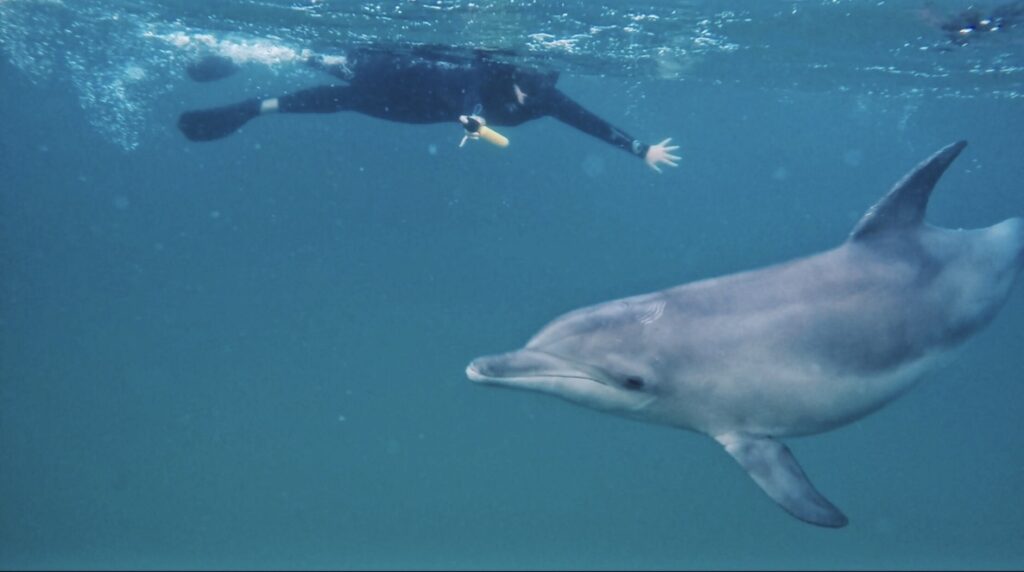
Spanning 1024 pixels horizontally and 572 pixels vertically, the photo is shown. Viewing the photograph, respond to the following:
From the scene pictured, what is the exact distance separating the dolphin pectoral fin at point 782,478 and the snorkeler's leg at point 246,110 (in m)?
9.23

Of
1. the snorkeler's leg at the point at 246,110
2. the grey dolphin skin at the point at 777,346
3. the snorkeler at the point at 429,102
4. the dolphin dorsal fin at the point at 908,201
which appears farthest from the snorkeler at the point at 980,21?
the snorkeler's leg at the point at 246,110

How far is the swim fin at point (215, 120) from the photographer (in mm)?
11797

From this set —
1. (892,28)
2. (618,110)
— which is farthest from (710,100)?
(892,28)

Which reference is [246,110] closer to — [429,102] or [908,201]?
[429,102]

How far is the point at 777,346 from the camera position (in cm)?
516

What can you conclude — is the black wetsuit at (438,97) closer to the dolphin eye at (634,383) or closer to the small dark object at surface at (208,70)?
the small dark object at surface at (208,70)

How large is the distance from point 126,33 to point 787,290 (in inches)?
664

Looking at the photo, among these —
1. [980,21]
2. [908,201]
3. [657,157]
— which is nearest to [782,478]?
[908,201]

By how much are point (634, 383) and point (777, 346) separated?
1.03 metres

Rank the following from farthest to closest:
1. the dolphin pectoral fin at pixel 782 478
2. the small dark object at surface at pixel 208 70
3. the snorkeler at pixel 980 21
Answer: the small dark object at surface at pixel 208 70 → the snorkeler at pixel 980 21 → the dolphin pectoral fin at pixel 782 478

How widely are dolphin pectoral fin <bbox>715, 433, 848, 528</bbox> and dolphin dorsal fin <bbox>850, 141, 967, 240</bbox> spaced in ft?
5.82

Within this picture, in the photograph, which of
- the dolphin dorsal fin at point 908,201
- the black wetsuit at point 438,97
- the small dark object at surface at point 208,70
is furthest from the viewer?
the small dark object at surface at point 208,70

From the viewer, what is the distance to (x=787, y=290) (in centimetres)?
531

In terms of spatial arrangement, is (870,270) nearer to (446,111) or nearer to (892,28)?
(446,111)
